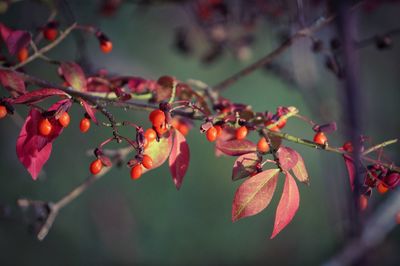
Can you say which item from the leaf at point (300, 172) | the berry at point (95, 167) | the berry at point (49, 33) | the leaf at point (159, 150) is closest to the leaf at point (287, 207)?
the leaf at point (300, 172)

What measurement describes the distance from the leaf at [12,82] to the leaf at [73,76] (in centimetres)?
12

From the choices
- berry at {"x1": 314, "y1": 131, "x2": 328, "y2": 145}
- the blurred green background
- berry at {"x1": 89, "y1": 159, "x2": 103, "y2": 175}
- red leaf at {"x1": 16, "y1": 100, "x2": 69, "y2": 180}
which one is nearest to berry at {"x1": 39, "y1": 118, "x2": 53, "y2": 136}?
red leaf at {"x1": 16, "y1": 100, "x2": 69, "y2": 180}

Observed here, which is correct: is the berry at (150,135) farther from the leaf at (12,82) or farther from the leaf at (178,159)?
the leaf at (12,82)

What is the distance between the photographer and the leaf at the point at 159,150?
1.00 m

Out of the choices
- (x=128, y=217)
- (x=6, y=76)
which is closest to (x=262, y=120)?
(x=6, y=76)

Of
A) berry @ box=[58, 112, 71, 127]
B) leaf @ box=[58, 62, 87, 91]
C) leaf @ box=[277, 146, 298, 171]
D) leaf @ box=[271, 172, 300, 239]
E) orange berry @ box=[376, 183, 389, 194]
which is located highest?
leaf @ box=[58, 62, 87, 91]

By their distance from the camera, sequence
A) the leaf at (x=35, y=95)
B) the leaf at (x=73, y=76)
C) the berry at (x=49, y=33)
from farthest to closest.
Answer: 1. the berry at (x=49, y=33)
2. the leaf at (x=73, y=76)
3. the leaf at (x=35, y=95)

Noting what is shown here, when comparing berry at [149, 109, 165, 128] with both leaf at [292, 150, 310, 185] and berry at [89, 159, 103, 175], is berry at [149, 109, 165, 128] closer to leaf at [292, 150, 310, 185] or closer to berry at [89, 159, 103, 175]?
berry at [89, 159, 103, 175]

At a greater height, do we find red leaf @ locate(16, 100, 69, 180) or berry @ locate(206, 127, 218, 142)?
berry @ locate(206, 127, 218, 142)

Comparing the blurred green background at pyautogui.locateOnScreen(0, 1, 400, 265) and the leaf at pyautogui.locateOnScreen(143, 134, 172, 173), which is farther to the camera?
the blurred green background at pyautogui.locateOnScreen(0, 1, 400, 265)

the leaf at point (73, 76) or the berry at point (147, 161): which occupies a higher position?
the leaf at point (73, 76)

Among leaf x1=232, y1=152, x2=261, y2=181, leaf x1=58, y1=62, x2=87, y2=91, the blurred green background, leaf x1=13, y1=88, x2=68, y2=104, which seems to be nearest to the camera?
leaf x1=13, y1=88, x2=68, y2=104

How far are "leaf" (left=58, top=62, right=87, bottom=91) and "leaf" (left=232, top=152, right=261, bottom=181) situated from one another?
1.59 feet

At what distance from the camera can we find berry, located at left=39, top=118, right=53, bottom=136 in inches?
35.7
